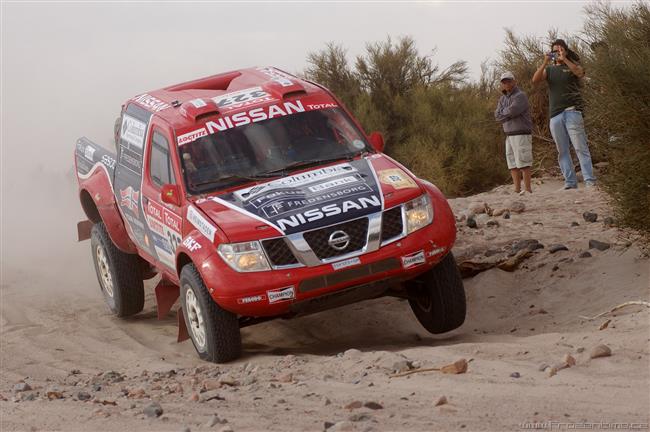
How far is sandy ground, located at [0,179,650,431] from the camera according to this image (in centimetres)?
639

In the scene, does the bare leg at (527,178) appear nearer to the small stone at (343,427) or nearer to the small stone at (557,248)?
the small stone at (557,248)

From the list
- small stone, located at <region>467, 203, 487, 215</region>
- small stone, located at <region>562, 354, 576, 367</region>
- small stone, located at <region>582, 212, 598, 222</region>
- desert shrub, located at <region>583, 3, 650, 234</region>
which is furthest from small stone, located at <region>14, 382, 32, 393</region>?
small stone, located at <region>467, 203, 487, 215</region>

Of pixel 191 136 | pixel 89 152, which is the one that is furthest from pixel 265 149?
pixel 89 152

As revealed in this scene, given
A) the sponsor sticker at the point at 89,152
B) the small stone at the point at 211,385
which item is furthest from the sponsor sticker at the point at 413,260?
the sponsor sticker at the point at 89,152

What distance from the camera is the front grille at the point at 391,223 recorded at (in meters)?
8.60

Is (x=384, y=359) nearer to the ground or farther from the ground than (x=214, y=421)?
nearer to the ground

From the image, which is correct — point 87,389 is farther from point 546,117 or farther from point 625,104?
point 546,117

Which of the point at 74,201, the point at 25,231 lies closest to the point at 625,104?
the point at 25,231

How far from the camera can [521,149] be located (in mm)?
15078

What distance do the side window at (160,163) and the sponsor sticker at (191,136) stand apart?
16cm

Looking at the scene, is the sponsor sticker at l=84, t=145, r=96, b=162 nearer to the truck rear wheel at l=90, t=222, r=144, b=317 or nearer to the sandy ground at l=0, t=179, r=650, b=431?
the truck rear wheel at l=90, t=222, r=144, b=317

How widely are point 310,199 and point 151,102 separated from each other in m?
2.44

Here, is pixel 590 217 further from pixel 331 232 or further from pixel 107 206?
pixel 107 206

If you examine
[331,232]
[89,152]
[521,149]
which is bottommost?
[521,149]
